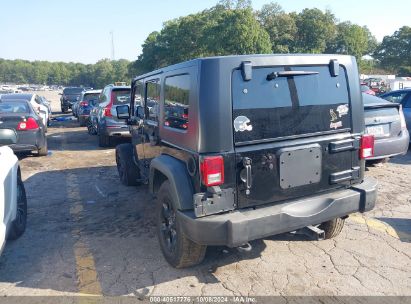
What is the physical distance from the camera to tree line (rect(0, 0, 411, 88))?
46.6m

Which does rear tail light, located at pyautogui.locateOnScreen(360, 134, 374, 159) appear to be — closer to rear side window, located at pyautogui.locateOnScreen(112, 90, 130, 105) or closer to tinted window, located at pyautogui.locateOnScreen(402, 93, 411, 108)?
tinted window, located at pyautogui.locateOnScreen(402, 93, 411, 108)

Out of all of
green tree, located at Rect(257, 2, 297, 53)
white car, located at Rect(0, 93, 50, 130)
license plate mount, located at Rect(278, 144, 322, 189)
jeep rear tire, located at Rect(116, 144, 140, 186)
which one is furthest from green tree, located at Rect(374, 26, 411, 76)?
license plate mount, located at Rect(278, 144, 322, 189)

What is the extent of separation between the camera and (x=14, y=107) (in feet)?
31.0

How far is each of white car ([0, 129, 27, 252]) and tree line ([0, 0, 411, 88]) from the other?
143 ft

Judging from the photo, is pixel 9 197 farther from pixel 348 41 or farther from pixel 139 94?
pixel 348 41

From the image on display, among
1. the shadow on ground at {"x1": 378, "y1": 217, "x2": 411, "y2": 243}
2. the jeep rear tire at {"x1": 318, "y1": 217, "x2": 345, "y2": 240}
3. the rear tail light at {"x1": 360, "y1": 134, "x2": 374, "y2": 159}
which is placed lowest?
the shadow on ground at {"x1": 378, "y1": 217, "x2": 411, "y2": 243}

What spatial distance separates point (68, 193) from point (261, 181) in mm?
4350

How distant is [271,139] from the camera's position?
3.21 metres

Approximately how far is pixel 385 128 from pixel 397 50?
3110 inches

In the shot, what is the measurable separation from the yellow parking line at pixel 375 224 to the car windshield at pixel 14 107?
7967mm

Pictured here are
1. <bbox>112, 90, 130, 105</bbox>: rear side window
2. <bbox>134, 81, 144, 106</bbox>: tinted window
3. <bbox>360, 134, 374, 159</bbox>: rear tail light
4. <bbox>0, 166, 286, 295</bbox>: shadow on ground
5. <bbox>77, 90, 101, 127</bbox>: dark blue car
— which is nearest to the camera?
<bbox>0, 166, 286, 295</bbox>: shadow on ground

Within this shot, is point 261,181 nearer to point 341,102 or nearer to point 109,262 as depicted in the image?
point 341,102

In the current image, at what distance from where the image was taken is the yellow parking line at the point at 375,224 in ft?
14.4

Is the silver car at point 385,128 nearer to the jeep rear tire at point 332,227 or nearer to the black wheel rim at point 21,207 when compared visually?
the jeep rear tire at point 332,227
